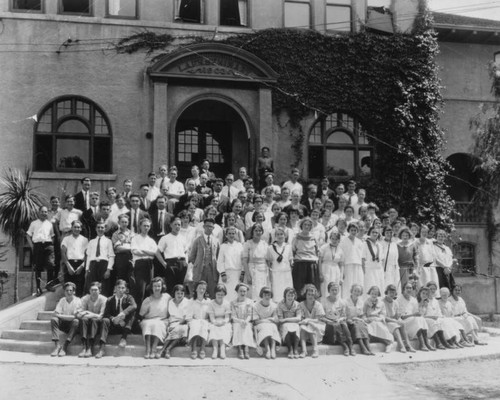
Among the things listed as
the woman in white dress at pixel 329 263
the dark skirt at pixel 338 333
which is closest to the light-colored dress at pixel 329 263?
the woman in white dress at pixel 329 263

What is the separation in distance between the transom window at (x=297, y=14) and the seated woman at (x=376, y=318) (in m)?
9.89

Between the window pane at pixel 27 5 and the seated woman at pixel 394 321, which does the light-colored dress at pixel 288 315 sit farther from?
the window pane at pixel 27 5

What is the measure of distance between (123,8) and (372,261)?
10.2 m

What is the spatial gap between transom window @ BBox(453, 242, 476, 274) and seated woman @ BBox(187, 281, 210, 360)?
45.2 ft

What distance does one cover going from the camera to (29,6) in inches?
687

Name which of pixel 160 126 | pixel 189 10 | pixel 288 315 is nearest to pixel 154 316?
pixel 288 315

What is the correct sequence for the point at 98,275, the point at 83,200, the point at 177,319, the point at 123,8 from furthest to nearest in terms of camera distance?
the point at 123,8
the point at 83,200
the point at 98,275
the point at 177,319

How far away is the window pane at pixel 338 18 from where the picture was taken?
19.3 metres

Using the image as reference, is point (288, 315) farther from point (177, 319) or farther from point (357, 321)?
point (177, 319)

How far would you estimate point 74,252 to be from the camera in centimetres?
1212

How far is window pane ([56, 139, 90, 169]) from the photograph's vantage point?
17.5m

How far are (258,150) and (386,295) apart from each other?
23.0 ft

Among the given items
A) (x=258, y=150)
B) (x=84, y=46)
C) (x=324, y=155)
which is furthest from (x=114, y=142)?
(x=324, y=155)

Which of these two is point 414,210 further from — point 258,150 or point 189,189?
point 189,189
